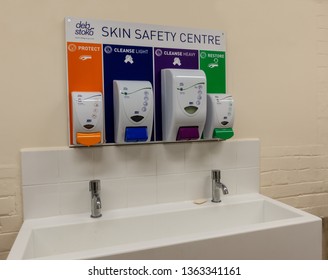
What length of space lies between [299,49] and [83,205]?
1.28 meters

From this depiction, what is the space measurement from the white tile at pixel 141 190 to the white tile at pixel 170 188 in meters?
0.03

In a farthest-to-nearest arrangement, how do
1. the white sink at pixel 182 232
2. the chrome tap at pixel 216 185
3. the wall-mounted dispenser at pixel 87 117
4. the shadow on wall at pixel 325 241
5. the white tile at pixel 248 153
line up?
the shadow on wall at pixel 325 241
the white tile at pixel 248 153
the chrome tap at pixel 216 185
the wall-mounted dispenser at pixel 87 117
the white sink at pixel 182 232

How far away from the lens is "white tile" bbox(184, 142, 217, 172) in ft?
4.65

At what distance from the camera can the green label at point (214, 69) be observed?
1412 millimetres

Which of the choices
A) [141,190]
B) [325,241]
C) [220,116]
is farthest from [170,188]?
[325,241]

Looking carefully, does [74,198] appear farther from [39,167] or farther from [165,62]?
[165,62]

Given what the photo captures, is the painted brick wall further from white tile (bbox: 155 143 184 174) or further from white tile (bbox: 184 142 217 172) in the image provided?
white tile (bbox: 155 143 184 174)

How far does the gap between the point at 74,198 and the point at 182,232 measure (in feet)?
1.54

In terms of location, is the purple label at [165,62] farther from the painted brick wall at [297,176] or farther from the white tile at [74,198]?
the painted brick wall at [297,176]

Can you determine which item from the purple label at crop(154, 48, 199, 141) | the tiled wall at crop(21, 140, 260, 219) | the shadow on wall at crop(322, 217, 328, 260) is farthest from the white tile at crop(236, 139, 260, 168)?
the shadow on wall at crop(322, 217, 328, 260)

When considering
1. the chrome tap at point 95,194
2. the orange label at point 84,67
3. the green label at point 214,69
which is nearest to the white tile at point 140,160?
the chrome tap at point 95,194

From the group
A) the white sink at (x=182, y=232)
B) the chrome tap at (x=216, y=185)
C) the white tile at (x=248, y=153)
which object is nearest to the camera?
the white sink at (x=182, y=232)

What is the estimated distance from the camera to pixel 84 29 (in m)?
1.23
